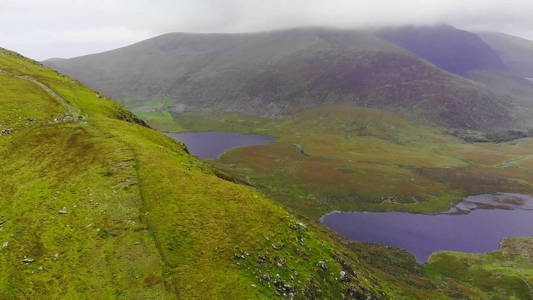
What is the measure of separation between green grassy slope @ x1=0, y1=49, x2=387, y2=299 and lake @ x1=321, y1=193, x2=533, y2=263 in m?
62.5

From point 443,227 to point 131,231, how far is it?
105108mm

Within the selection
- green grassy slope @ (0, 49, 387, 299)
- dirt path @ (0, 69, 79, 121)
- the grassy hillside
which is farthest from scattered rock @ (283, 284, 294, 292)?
the grassy hillside

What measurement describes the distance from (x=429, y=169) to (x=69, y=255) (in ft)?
549

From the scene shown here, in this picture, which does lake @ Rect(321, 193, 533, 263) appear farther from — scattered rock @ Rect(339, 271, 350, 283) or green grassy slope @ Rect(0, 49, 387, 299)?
green grassy slope @ Rect(0, 49, 387, 299)

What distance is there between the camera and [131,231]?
68.9 ft

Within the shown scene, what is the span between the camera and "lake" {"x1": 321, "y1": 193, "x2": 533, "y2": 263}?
265ft

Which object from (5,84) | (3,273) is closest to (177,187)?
(3,273)

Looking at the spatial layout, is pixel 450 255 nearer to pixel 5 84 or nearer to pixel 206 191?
pixel 206 191

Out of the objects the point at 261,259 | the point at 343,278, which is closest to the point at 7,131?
the point at 261,259

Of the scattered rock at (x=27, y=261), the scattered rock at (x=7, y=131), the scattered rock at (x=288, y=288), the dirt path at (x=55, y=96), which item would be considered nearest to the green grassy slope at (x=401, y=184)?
the scattered rock at (x=288, y=288)

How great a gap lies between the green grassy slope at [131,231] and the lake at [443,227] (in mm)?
62531

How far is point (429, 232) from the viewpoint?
87.7 meters

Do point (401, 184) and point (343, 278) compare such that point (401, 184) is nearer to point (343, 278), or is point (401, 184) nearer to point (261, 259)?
point (343, 278)

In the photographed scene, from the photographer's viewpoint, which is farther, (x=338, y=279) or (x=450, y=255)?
(x=450, y=255)
